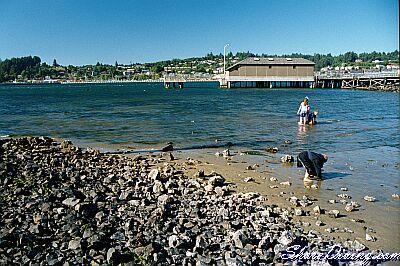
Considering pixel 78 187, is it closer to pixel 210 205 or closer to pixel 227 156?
pixel 210 205

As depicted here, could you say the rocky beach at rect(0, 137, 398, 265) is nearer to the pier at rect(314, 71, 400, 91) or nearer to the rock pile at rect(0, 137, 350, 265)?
the rock pile at rect(0, 137, 350, 265)

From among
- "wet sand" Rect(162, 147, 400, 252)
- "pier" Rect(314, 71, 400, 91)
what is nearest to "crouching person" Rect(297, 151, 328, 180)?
"wet sand" Rect(162, 147, 400, 252)

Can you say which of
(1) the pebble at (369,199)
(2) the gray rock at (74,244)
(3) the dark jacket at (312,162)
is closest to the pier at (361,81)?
(3) the dark jacket at (312,162)

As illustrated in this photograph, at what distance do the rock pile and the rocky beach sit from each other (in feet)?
0.06

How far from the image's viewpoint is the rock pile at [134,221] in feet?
21.8

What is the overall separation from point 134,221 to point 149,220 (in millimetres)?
308

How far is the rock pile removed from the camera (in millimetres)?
6641

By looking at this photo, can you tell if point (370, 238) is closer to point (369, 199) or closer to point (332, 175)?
point (369, 199)

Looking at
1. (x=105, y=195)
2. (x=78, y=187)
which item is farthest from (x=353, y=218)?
(x=78, y=187)

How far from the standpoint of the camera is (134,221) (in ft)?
26.3

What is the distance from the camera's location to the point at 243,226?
7871mm

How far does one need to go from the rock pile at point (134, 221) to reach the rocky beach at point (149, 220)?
0.02 meters

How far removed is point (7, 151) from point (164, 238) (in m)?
11.5

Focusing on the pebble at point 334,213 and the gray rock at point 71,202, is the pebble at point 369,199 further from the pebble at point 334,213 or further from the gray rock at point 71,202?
the gray rock at point 71,202
